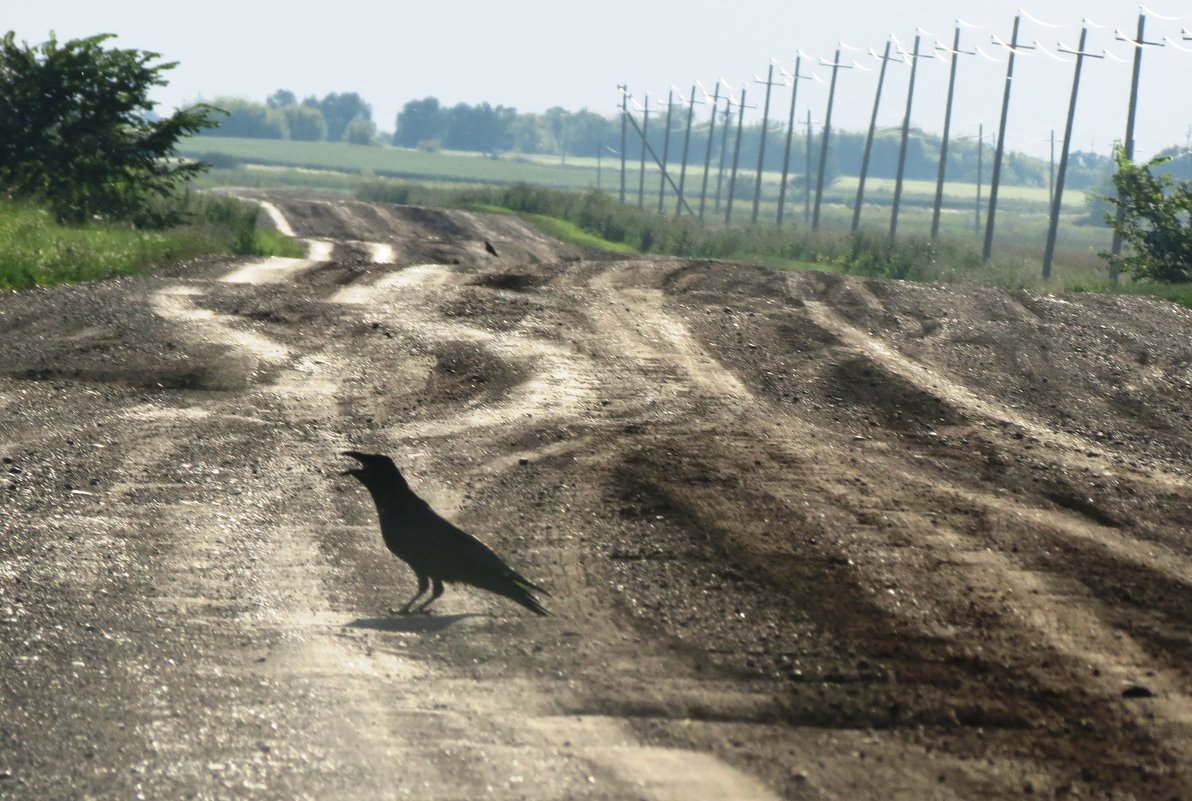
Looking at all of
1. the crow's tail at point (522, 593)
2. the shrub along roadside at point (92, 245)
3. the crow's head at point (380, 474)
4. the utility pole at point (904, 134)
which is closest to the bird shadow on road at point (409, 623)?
the crow's tail at point (522, 593)

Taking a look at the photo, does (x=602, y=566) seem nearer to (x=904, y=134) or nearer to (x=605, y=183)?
(x=904, y=134)

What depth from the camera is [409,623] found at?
5941mm

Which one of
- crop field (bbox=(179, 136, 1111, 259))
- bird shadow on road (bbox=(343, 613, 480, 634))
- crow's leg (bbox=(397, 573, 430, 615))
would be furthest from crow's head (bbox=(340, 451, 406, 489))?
crop field (bbox=(179, 136, 1111, 259))

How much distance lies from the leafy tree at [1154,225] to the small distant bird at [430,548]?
23.7m

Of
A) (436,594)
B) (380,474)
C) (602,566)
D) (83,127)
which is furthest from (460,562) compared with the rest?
(83,127)

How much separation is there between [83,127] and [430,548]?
24.4 metres

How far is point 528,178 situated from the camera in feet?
526

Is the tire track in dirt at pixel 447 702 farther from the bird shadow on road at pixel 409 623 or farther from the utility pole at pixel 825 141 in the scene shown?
the utility pole at pixel 825 141

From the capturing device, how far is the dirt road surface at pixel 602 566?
4.57 meters

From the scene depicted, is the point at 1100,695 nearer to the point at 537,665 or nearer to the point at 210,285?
the point at 537,665

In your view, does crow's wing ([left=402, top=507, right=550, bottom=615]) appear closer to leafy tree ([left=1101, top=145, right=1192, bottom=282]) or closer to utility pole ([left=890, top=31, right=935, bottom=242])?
leafy tree ([left=1101, top=145, right=1192, bottom=282])

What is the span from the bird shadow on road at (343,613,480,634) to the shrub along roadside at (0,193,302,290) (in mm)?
13386

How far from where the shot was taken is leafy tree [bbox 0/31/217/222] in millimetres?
27375

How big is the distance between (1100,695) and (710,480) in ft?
11.3
